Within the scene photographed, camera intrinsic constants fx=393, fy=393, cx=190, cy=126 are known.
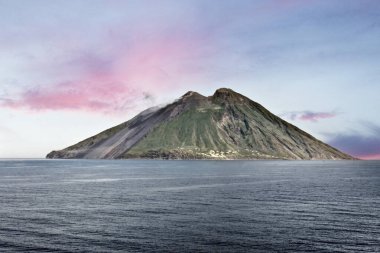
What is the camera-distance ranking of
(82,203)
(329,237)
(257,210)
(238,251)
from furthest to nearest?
(82,203) → (257,210) → (329,237) → (238,251)

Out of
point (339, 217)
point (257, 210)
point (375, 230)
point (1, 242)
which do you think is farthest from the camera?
point (257, 210)

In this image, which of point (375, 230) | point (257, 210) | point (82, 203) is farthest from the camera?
point (82, 203)

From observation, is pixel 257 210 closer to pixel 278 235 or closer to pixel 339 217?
pixel 339 217

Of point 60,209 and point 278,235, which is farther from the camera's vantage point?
point 60,209

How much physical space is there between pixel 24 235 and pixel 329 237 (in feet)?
144

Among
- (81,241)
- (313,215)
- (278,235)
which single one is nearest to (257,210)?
(313,215)

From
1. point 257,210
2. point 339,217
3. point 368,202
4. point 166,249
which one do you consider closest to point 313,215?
point 339,217

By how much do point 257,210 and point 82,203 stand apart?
40159 mm

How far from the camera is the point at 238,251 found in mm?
49188

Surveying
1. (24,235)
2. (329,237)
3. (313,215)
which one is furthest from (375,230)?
(24,235)

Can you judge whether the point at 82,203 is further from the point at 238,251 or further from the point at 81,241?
the point at 238,251

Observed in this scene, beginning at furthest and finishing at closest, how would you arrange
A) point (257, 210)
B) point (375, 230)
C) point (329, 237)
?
point (257, 210)
point (375, 230)
point (329, 237)

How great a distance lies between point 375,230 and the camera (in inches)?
2391

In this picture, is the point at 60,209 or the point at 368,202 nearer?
the point at 60,209
